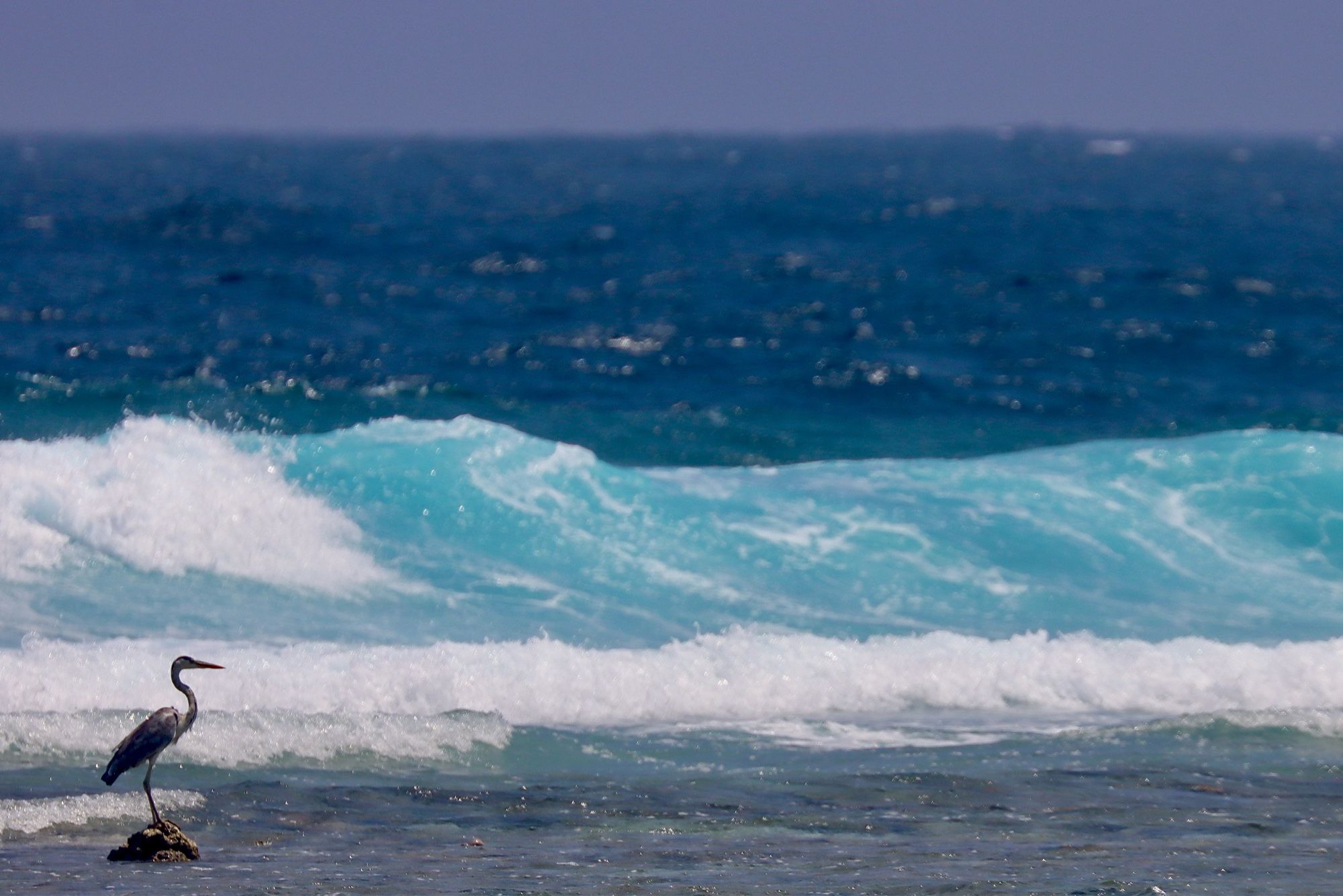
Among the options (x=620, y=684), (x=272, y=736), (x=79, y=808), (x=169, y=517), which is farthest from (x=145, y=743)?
(x=169, y=517)

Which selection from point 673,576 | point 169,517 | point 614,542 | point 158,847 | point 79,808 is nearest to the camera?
point 158,847

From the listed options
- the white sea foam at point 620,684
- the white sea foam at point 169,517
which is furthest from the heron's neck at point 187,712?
the white sea foam at point 169,517

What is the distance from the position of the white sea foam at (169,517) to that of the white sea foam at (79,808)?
236 inches

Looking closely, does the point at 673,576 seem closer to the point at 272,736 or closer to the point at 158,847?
the point at 272,736

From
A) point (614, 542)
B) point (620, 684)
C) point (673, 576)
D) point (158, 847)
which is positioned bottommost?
point (158, 847)

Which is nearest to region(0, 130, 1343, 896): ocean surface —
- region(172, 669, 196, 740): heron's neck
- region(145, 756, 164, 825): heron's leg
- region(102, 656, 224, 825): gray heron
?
region(145, 756, 164, 825): heron's leg

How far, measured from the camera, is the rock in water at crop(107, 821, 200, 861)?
27.6 feet

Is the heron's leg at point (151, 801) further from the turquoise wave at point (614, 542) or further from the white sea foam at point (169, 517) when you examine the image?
the white sea foam at point (169, 517)

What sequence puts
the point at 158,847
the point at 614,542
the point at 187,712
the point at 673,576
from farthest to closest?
1. the point at 614,542
2. the point at 673,576
3. the point at 187,712
4. the point at 158,847

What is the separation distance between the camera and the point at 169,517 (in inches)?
641

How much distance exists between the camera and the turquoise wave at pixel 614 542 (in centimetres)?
1523

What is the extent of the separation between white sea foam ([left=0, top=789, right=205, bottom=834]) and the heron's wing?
2.02 ft

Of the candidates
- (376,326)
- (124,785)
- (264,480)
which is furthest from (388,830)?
(376,326)

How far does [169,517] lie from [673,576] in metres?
4.97
